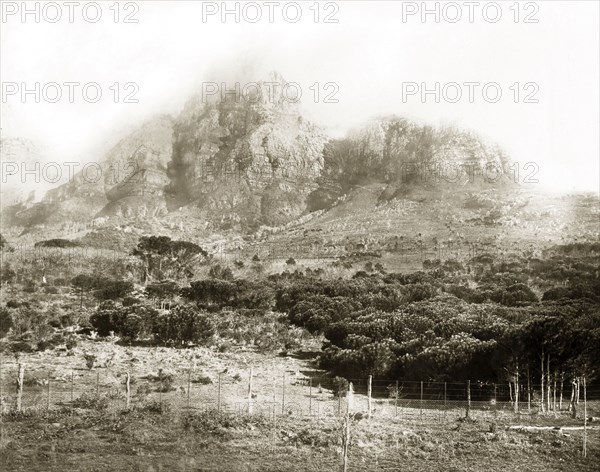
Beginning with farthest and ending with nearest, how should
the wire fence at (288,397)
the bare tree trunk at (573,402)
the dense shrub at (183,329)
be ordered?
the dense shrub at (183,329) → the bare tree trunk at (573,402) → the wire fence at (288,397)

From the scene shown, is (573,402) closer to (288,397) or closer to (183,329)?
(288,397)

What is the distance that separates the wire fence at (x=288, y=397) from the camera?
3212cm

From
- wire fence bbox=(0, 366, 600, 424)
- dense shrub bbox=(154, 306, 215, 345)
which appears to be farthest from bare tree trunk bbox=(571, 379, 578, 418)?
dense shrub bbox=(154, 306, 215, 345)

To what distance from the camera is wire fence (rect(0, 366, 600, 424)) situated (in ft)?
105

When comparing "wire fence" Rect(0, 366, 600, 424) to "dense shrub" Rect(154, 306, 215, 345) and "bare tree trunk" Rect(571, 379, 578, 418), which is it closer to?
"bare tree trunk" Rect(571, 379, 578, 418)

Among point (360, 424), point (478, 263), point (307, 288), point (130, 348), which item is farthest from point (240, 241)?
point (360, 424)

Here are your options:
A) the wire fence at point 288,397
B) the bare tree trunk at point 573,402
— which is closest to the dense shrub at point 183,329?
the wire fence at point 288,397

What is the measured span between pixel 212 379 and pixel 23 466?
1569cm

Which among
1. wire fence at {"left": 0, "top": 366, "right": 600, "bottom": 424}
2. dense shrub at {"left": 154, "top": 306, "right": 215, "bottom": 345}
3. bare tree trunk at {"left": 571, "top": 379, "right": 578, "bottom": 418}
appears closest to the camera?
wire fence at {"left": 0, "top": 366, "right": 600, "bottom": 424}

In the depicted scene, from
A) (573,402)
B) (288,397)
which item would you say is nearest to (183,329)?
(288,397)

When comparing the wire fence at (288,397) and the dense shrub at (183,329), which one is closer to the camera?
the wire fence at (288,397)

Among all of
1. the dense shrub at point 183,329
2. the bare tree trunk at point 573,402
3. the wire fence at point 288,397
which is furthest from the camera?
the dense shrub at point 183,329

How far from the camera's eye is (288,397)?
35688 mm

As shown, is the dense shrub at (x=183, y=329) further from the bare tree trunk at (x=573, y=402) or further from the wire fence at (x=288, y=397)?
the bare tree trunk at (x=573, y=402)
